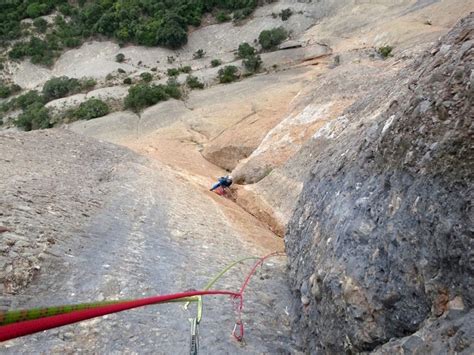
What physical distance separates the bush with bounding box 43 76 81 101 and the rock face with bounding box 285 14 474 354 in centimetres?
3133

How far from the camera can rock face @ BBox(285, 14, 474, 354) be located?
11.1 feet

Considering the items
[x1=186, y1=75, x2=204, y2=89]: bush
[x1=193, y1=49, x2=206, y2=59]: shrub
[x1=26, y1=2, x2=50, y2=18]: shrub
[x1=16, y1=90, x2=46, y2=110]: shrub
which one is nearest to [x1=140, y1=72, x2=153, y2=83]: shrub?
[x1=186, y1=75, x2=204, y2=89]: bush

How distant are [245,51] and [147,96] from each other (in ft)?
30.6

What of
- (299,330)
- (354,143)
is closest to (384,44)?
(354,143)

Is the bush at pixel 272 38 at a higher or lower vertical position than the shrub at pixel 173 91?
higher

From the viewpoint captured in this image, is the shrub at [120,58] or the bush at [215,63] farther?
the shrub at [120,58]

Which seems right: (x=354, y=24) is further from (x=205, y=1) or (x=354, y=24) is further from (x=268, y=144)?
(x=268, y=144)

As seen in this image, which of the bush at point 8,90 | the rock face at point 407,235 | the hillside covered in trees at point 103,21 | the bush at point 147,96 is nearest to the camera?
the rock face at point 407,235

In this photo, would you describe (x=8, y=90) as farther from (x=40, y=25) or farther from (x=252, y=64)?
(x=252, y=64)

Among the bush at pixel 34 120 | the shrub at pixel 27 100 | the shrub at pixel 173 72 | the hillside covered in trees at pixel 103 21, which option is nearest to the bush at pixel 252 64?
the shrub at pixel 173 72

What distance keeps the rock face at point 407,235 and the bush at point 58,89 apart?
31.3 m

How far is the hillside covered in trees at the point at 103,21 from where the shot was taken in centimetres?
3825

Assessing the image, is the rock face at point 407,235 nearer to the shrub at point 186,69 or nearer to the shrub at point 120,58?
the shrub at point 186,69

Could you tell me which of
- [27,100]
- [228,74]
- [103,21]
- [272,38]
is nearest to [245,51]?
[272,38]
